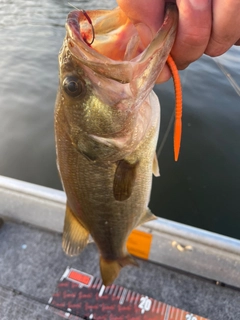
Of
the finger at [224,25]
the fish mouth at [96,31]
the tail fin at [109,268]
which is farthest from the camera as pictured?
the tail fin at [109,268]

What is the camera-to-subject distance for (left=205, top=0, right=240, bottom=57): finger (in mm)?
732

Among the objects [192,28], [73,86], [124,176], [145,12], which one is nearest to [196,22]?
[192,28]

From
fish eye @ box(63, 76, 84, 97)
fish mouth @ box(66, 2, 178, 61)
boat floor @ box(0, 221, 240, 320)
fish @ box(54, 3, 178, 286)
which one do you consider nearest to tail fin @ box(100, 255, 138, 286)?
fish @ box(54, 3, 178, 286)

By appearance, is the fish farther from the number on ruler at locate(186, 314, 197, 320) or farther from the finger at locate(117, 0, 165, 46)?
the number on ruler at locate(186, 314, 197, 320)

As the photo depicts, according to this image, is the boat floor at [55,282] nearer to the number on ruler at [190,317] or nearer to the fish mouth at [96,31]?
the number on ruler at [190,317]

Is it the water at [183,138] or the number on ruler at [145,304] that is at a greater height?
the number on ruler at [145,304]

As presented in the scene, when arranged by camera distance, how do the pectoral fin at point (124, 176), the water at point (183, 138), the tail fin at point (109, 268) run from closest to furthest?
the pectoral fin at point (124, 176) → the tail fin at point (109, 268) → the water at point (183, 138)

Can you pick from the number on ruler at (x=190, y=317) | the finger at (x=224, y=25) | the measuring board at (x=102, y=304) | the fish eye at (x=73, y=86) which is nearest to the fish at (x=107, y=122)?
the fish eye at (x=73, y=86)

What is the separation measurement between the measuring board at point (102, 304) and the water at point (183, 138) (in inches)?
65.8

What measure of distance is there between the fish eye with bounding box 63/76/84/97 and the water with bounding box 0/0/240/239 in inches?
113

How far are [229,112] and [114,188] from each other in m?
4.44

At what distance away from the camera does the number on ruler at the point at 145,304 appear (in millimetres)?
2080

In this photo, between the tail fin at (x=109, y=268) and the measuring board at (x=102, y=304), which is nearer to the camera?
the tail fin at (x=109, y=268)

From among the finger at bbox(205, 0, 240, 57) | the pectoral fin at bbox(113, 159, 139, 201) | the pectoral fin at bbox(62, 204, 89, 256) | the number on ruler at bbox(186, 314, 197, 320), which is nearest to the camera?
the finger at bbox(205, 0, 240, 57)
